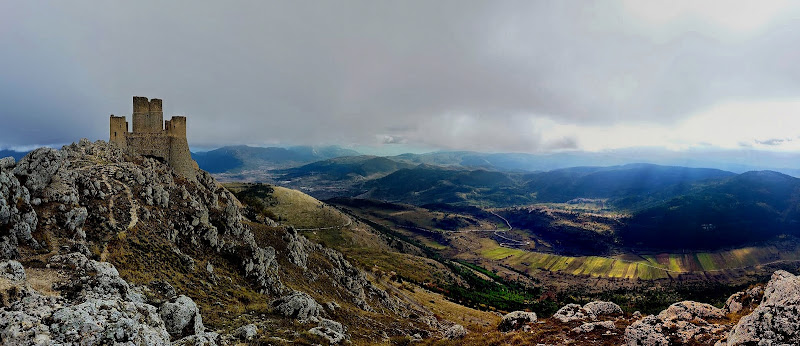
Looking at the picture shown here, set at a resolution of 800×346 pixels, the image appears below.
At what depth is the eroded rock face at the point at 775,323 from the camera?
15477 millimetres

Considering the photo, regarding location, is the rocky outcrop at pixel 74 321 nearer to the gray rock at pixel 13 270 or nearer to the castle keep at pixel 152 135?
the gray rock at pixel 13 270

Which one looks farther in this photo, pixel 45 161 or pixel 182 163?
pixel 182 163

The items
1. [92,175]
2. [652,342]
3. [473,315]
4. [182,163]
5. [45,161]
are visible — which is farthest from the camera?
[473,315]

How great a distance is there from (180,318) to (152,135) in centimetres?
4834

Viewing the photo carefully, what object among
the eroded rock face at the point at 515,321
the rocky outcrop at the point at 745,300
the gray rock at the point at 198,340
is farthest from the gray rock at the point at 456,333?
the gray rock at the point at 198,340

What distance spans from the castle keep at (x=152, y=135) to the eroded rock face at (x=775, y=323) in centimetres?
7314

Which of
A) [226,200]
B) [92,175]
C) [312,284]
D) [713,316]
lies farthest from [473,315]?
[92,175]

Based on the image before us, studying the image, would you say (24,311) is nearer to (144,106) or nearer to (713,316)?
(713,316)

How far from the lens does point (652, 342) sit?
21.2 metres

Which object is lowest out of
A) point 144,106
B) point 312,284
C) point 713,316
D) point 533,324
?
point 312,284

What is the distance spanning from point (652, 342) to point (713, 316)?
839 centimetres

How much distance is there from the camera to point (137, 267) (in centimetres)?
3192

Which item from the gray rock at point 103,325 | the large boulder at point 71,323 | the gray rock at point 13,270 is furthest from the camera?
the gray rock at point 13,270

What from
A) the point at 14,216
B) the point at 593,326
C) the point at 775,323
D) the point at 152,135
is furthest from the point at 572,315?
the point at 152,135
